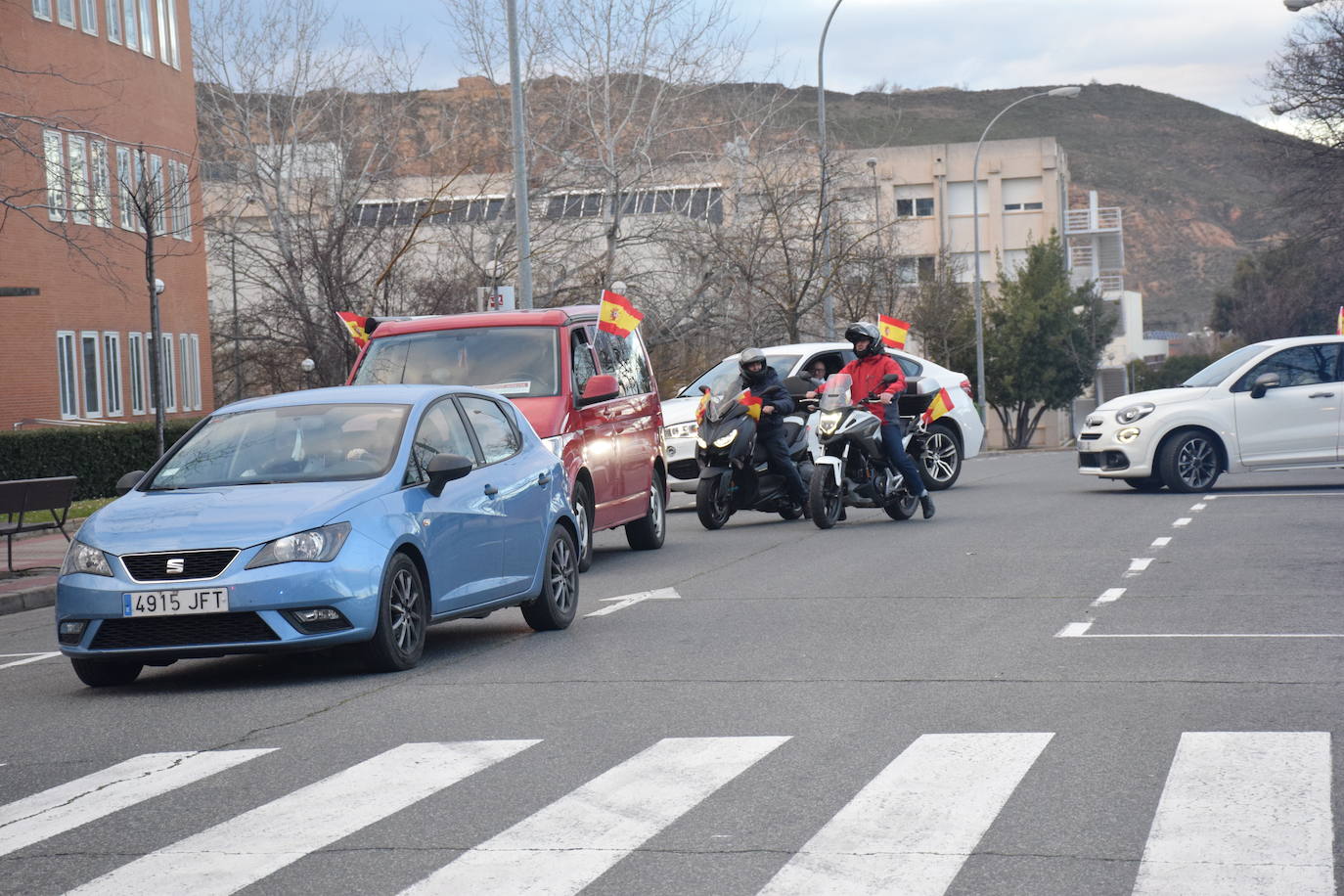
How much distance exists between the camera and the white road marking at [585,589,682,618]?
12125 millimetres

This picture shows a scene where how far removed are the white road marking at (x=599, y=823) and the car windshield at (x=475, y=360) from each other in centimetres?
783

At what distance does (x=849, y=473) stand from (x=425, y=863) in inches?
509

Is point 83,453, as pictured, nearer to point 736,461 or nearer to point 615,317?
point 736,461

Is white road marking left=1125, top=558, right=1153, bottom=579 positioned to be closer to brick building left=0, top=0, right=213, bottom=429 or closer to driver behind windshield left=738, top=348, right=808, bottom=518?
driver behind windshield left=738, top=348, right=808, bottom=518

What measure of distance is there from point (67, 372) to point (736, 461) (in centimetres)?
2256

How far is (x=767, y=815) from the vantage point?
233 inches

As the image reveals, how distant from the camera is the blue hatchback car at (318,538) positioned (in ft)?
28.9

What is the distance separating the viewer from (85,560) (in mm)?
9000

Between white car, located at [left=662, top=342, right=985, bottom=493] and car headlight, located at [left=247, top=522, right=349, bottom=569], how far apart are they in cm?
1025

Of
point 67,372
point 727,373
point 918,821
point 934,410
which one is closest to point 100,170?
point 67,372

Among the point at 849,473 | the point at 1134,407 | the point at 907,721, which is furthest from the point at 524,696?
the point at 1134,407

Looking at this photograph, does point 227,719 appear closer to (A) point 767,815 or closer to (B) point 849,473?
(A) point 767,815

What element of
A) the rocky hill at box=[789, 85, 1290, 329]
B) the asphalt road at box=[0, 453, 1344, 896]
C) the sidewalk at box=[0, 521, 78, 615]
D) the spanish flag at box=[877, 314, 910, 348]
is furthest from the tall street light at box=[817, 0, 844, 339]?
the rocky hill at box=[789, 85, 1290, 329]

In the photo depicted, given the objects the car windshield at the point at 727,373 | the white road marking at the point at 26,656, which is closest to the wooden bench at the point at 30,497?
the white road marking at the point at 26,656
